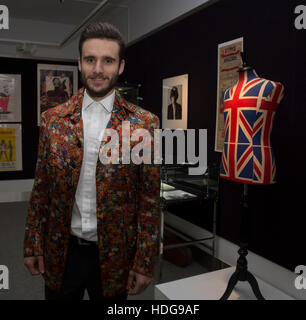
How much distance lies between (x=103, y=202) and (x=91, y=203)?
2.2 inches

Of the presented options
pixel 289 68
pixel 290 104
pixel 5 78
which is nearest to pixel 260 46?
pixel 289 68

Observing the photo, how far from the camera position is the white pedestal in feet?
7.20

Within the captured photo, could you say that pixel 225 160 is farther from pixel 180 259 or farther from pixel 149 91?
pixel 149 91

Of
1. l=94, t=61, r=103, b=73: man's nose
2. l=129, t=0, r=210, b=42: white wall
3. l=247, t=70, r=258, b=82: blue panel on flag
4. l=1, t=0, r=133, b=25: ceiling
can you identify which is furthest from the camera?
l=1, t=0, r=133, b=25: ceiling

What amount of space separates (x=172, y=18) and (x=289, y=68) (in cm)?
190

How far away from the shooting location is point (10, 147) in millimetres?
6074

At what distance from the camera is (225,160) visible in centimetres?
220

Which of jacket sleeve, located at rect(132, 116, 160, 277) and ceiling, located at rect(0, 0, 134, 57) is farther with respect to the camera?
ceiling, located at rect(0, 0, 134, 57)

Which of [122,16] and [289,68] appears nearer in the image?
[289,68]

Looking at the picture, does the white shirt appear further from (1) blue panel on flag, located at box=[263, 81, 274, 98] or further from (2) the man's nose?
(1) blue panel on flag, located at box=[263, 81, 274, 98]

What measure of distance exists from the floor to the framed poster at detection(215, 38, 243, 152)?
3.86ft

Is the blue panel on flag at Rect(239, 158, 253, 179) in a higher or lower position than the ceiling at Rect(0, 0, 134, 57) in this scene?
lower

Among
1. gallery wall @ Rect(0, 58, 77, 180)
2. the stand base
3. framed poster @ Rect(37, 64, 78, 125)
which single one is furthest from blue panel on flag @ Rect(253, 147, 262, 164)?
gallery wall @ Rect(0, 58, 77, 180)

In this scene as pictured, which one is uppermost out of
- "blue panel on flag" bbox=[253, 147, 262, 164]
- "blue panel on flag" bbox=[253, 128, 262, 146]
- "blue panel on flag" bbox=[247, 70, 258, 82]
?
"blue panel on flag" bbox=[247, 70, 258, 82]
